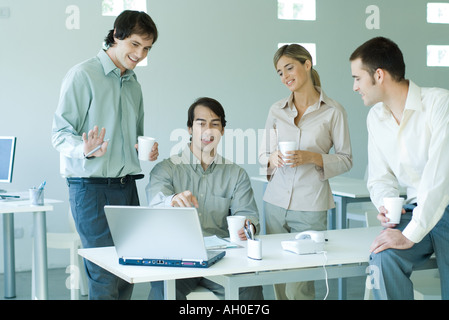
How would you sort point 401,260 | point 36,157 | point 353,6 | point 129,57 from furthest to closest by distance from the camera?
point 353,6 → point 36,157 → point 129,57 → point 401,260

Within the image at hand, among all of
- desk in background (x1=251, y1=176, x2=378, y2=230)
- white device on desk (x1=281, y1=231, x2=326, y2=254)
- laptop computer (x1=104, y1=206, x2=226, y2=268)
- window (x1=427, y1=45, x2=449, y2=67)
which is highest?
window (x1=427, y1=45, x2=449, y2=67)

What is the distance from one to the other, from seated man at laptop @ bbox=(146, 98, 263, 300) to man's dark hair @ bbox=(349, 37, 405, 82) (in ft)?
2.55

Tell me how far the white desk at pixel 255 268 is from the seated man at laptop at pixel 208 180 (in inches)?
17.7

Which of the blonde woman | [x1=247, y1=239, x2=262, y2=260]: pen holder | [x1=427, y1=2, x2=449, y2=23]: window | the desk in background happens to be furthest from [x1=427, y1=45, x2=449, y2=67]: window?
[x1=247, y1=239, x2=262, y2=260]: pen holder

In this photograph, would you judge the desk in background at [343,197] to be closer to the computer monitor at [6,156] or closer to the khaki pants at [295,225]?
the khaki pants at [295,225]

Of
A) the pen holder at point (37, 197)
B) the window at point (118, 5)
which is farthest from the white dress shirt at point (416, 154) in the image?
the window at point (118, 5)

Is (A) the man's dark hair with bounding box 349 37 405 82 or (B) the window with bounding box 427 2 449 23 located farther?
(B) the window with bounding box 427 2 449 23

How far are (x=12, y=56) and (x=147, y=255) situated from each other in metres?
3.43

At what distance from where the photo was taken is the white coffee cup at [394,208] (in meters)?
2.27

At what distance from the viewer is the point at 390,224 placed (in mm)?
2330

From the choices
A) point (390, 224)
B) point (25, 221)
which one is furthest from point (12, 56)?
point (390, 224)

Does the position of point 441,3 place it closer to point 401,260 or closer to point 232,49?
point 232,49

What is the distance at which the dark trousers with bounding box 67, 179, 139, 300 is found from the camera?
274cm

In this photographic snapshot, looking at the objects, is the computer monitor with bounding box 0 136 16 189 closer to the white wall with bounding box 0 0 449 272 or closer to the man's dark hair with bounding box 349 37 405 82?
the white wall with bounding box 0 0 449 272
